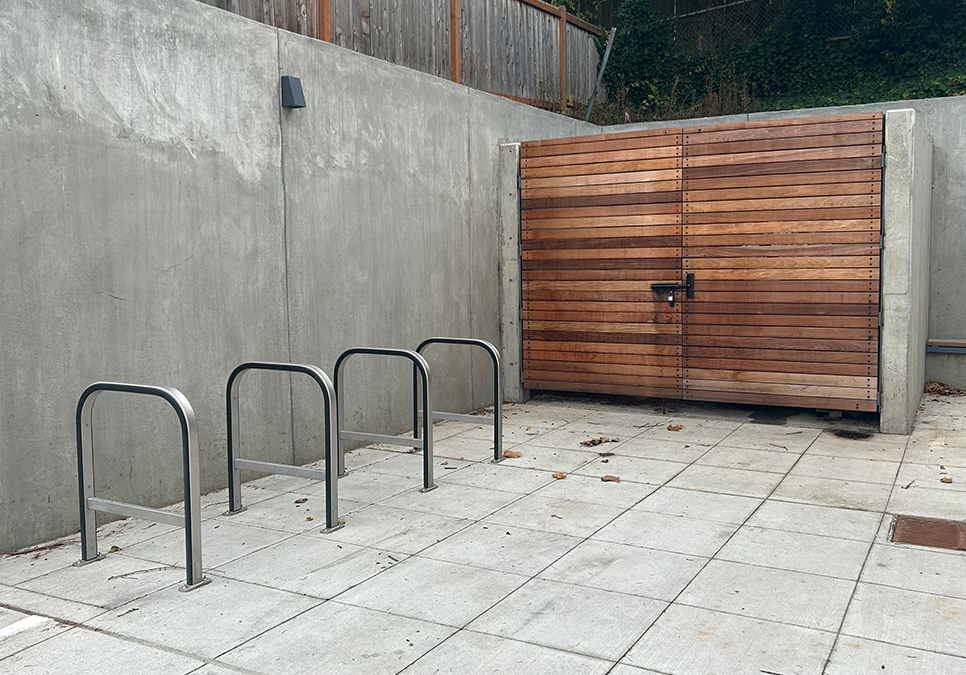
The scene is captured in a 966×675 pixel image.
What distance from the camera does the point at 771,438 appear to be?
7.24 metres

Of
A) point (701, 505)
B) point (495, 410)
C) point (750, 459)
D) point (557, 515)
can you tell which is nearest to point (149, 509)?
point (557, 515)

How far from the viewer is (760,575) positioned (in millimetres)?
4062

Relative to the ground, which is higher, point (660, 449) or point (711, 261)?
point (711, 261)

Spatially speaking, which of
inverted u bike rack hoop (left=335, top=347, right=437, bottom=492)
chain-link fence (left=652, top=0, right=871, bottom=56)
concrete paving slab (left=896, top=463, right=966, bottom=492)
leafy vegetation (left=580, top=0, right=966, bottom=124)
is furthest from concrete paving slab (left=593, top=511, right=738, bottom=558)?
chain-link fence (left=652, top=0, right=871, bottom=56)

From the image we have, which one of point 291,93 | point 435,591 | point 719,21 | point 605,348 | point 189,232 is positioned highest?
point 719,21

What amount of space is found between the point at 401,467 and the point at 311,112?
267cm

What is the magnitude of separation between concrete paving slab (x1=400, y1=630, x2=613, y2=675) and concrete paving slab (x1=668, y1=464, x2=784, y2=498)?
8.78 feet

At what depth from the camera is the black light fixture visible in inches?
237

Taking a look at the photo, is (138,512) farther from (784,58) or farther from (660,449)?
(784,58)

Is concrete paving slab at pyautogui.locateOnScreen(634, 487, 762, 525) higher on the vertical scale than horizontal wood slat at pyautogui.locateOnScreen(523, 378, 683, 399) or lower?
lower

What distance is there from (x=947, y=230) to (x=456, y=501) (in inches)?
274

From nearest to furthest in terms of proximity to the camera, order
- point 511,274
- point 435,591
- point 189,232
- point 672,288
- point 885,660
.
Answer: point 885,660 → point 435,591 → point 189,232 → point 672,288 → point 511,274

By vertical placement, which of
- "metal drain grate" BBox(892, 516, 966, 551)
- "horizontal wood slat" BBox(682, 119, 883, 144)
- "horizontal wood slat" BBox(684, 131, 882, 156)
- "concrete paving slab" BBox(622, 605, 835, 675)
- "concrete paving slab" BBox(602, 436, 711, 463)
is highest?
"horizontal wood slat" BBox(682, 119, 883, 144)

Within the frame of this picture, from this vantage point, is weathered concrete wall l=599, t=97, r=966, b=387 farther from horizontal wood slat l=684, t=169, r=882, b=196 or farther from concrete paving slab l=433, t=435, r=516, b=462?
concrete paving slab l=433, t=435, r=516, b=462
